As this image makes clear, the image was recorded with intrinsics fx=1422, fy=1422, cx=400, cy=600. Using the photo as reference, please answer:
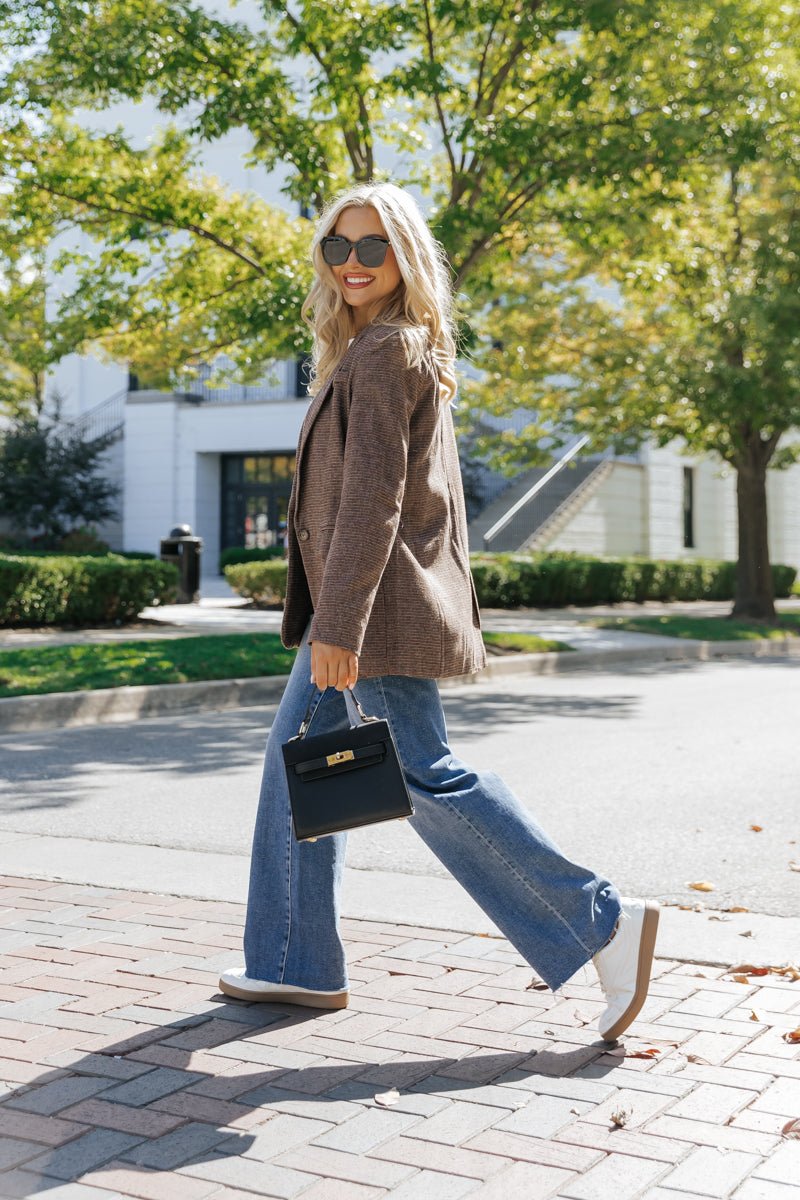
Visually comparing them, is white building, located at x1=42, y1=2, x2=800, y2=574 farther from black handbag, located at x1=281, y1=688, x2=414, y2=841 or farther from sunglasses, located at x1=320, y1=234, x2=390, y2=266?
black handbag, located at x1=281, y1=688, x2=414, y2=841

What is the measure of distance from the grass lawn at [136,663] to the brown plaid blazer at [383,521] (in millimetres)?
7257

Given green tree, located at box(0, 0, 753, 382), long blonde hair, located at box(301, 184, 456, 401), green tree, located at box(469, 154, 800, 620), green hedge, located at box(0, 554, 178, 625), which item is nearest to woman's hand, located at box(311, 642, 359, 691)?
long blonde hair, located at box(301, 184, 456, 401)

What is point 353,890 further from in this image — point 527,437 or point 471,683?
point 527,437

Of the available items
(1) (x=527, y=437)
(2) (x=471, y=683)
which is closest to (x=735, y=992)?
(2) (x=471, y=683)

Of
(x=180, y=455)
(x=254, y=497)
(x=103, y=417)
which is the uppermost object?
(x=103, y=417)

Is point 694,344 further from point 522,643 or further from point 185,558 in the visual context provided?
point 185,558

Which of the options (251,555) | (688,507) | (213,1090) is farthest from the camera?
(688,507)

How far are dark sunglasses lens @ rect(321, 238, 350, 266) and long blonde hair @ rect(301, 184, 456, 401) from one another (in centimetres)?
3

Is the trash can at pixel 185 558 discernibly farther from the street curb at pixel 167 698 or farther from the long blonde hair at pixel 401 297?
the long blonde hair at pixel 401 297

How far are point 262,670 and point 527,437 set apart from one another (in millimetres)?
12369

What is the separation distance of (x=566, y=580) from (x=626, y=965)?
73.6 ft

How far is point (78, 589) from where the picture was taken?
55.6 feet

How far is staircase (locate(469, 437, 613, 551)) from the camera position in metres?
29.8

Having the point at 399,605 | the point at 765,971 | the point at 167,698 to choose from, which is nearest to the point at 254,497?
the point at 167,698
